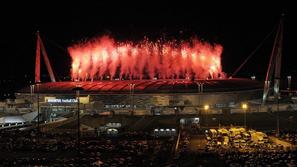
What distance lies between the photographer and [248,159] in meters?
41.5

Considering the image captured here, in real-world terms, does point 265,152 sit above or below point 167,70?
below

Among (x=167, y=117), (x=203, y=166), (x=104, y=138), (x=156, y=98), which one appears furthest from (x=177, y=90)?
(x=203, y=166)

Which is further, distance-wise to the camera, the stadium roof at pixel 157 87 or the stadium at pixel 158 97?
the stadium roof at pixel 157 87

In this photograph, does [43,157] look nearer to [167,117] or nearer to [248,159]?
[248,159]

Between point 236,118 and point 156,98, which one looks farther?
point 156,98

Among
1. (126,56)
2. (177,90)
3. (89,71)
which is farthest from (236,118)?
(89,71)

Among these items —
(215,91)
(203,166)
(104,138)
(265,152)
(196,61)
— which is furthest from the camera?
(196,61)

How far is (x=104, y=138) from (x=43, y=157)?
12769mm

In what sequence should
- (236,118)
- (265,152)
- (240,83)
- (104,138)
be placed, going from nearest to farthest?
(265,152)
(104,138)
(236,118)
(240,83)

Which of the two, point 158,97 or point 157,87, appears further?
point 157,87

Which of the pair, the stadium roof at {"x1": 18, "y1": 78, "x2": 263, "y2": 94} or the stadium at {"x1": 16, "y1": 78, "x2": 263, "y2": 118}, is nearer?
the stadium at {"x1": 16, "y1": 78, "x2": 263, "y2": 118}

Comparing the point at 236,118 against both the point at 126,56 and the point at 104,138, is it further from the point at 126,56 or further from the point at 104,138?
the point at 126,56

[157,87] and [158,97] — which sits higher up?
[157,87]

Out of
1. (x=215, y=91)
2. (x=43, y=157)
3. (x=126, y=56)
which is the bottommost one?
(x=43, y=157)
